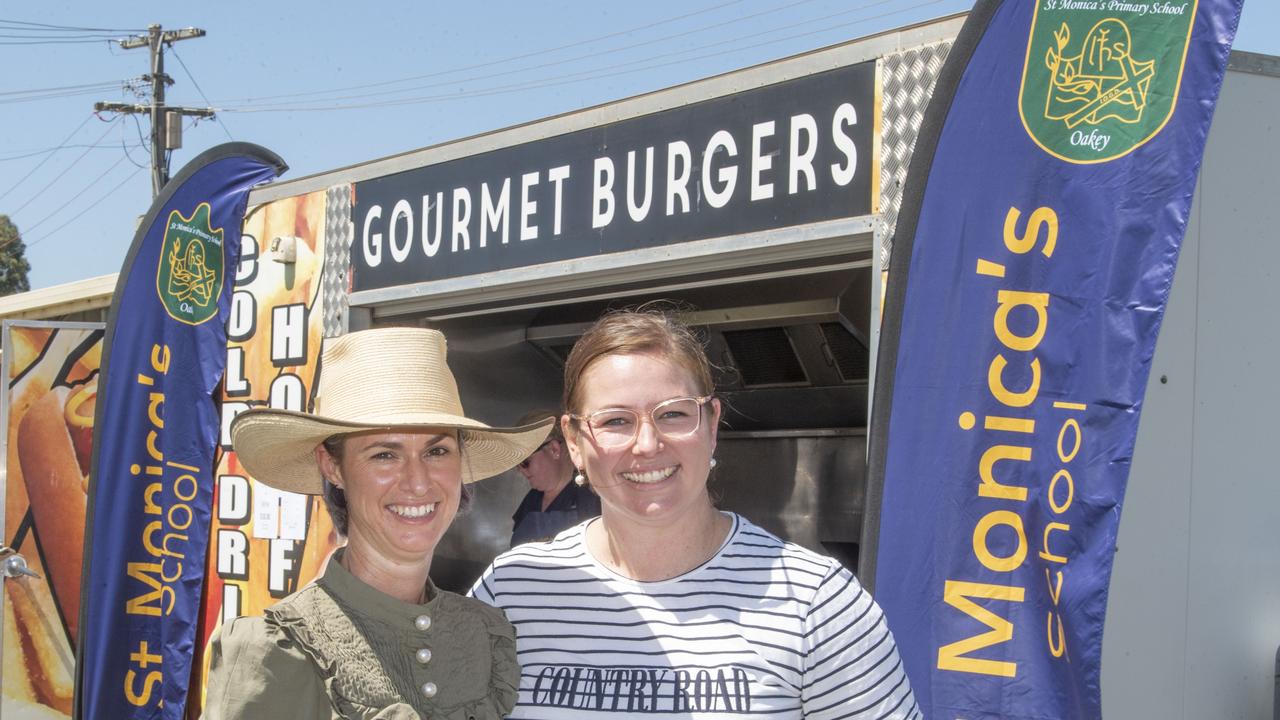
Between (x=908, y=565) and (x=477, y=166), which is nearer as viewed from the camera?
(x=908, y=565)

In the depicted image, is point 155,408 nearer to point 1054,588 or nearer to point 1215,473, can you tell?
point 1054,588

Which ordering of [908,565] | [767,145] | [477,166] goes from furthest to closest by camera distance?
[477,166] < [767,145] < [908,565]

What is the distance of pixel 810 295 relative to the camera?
5203mm

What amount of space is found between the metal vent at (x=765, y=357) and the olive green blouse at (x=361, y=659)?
12.6 ft

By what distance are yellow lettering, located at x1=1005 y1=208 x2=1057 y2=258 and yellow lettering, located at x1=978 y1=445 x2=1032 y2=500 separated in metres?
0.47

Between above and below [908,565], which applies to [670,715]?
below

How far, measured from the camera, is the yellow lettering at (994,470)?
2820 millimetres

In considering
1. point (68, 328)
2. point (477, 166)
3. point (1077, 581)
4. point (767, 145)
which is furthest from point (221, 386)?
point (1077, 581)

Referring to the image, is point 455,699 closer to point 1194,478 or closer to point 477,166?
point 1194,478

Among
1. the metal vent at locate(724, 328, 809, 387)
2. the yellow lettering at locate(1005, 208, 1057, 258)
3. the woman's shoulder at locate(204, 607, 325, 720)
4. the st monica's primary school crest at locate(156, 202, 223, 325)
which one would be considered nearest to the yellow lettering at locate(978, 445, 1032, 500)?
the yellow lettering at locate(1005, 208, 1057, 258)

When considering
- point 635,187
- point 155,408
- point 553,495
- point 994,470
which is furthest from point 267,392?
point 994,470

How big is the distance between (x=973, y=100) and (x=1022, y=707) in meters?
1.46

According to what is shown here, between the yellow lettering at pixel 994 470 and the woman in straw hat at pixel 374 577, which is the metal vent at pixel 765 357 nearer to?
the yellow lettering at pixel 994 470

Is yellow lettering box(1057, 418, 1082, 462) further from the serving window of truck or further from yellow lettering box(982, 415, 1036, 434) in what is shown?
the serving window of truck
